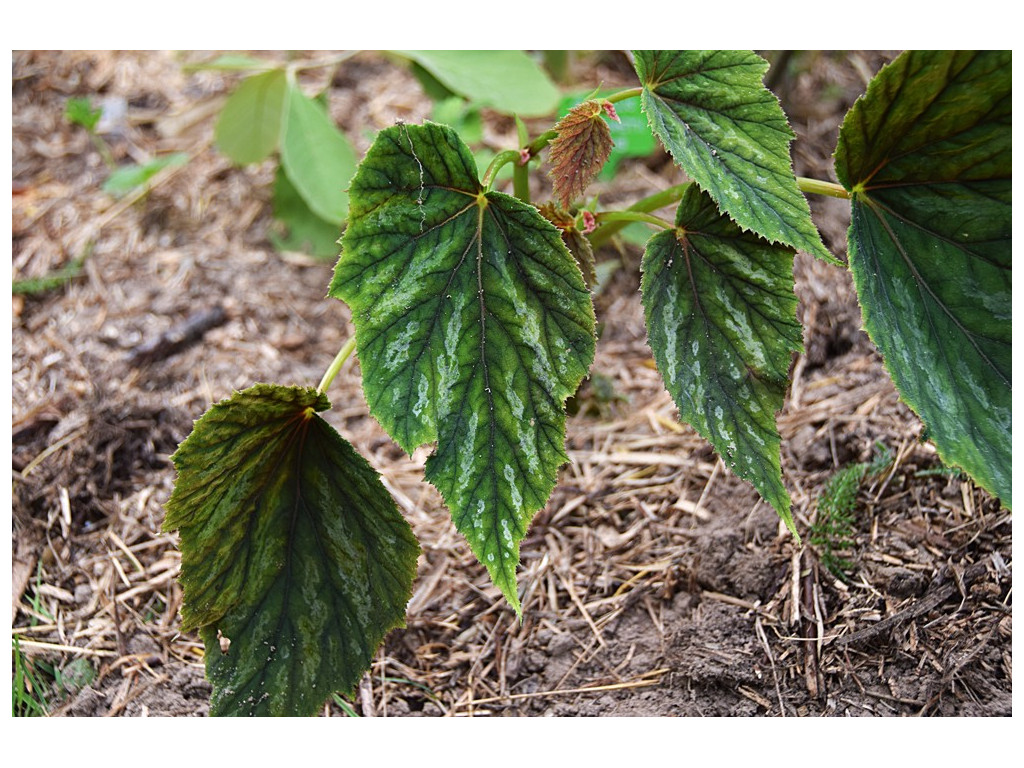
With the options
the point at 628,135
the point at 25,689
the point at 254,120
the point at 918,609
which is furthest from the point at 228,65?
the point at 918,609

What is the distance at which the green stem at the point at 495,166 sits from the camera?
3.29ft

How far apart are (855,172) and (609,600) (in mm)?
598

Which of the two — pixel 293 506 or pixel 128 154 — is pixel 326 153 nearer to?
pixel 128 154

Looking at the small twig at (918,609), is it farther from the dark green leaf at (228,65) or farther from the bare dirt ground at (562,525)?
the dark green leaf at (228,65)

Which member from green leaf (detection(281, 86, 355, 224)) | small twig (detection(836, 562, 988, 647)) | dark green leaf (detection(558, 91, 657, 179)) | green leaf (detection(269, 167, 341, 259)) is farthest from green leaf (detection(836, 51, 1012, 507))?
green leaf (detection(269, 167, 341, 259))

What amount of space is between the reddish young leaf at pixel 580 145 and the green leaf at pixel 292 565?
36 centimetres

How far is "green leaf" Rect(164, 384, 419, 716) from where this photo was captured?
1.02 m

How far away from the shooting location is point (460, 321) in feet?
3.17

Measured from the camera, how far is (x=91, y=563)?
129 centimetres

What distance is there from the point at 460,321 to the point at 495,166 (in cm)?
19

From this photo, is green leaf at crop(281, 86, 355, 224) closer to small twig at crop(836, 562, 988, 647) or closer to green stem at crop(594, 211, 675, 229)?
green stem at crop(594, 211, 675, 229)

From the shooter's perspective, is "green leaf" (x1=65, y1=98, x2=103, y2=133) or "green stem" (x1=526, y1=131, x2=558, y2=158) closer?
"green stem" (x1=526, y1=131, x2=558, y2=158)

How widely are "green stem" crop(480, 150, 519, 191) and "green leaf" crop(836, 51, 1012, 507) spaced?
357 millimetres

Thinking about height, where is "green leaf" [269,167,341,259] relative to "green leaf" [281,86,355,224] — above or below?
below
